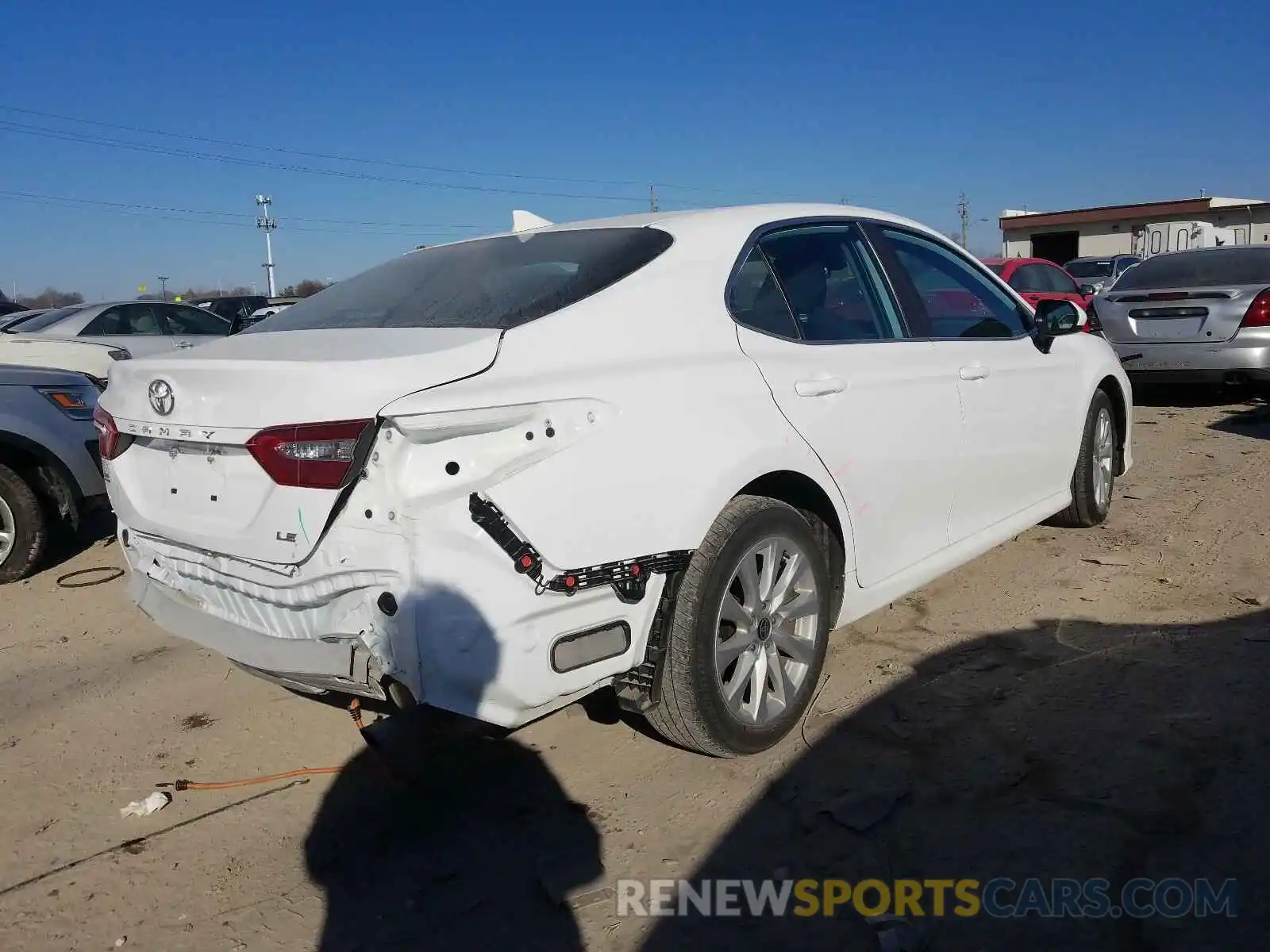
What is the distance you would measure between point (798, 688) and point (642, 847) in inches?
30.9

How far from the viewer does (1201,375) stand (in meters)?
8.70

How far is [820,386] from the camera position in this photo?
10.3 ft

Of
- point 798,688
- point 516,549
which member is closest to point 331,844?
point 516,549

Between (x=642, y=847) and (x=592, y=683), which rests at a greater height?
(x=592, y=683)

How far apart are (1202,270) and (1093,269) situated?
15.4 metres

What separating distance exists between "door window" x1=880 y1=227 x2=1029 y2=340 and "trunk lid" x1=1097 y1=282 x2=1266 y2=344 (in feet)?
17.0

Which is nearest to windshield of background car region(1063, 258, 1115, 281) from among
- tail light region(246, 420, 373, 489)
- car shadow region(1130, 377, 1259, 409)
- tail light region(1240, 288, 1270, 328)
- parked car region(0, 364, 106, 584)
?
car shadow region(1130, 377, 1259, 409)

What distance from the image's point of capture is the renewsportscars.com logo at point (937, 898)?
7.57 feet

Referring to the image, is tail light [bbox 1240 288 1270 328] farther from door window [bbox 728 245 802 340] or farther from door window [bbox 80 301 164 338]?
door window [bbox 80 301 164 338]

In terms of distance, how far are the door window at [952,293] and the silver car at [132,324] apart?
7641mm

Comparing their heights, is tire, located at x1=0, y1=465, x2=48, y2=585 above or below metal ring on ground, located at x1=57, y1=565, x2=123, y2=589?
above

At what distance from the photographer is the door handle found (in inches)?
121

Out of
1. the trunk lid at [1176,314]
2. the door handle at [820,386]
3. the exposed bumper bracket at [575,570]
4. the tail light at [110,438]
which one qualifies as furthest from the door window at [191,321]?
the exposed bumper bracket at [575,570]

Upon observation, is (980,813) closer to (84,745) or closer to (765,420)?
(765,420)
